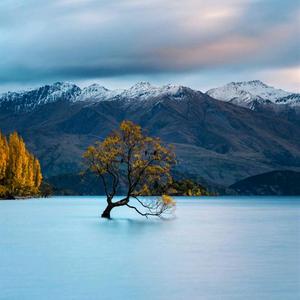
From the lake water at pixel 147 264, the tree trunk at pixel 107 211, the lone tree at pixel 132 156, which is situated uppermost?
the lone tree at pixel 132 156

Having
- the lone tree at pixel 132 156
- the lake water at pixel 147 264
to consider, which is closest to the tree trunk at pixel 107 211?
the lone tree at pixel 132 156

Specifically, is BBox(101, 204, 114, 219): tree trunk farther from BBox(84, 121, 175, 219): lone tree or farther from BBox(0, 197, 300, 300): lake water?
BBox(0, 197, 300, 300): lake water

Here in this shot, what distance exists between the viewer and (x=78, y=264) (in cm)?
5862

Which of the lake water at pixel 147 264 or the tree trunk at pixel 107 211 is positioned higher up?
the tree trunk at pixel 107 211

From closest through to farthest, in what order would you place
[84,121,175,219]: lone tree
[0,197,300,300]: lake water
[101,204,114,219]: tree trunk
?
1. [0,197,300,300]: lake water
2. [84,121,175,219]: lone tree
3. [101,204,114,219]: tree trunk

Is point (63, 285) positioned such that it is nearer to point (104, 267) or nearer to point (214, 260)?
point (104, 267)

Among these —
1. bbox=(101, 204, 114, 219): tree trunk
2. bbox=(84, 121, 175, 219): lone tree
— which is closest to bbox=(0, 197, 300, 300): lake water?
bbox=(84, 121, 175, 219): lone tree

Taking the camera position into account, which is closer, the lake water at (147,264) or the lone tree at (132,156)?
the lake water at (147,264)

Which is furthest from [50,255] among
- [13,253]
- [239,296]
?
[239,296]

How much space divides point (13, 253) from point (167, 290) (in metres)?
26.8

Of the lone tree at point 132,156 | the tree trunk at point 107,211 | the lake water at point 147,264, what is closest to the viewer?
the lake water at point 147,264

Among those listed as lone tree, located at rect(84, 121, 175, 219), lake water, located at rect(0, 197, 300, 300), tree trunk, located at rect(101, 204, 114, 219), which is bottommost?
A: lake water, located at rect(0, 197, 300, 300)

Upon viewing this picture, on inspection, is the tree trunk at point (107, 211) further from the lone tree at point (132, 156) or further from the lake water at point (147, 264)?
the lake water at point (147, 264)

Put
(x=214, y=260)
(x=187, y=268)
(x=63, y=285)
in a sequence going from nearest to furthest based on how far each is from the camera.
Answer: (x=63, y=285) < (x=187, y=268) < (x=214, y=260)
